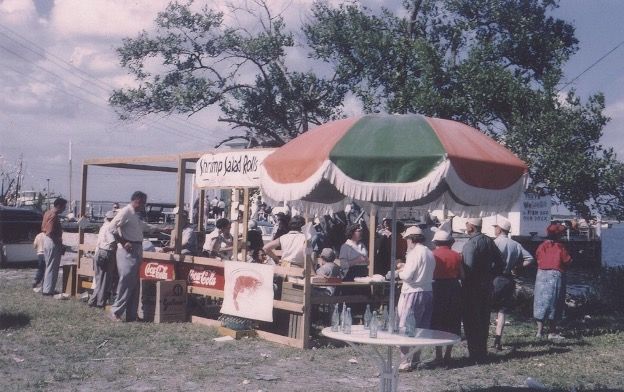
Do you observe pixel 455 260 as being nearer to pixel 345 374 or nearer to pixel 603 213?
pixel 345 374

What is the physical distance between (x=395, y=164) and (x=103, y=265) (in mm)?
8346

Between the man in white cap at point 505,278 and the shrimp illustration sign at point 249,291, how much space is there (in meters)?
3.13

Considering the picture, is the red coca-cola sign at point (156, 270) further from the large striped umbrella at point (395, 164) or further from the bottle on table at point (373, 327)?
the bottle on table at point (373, 327)

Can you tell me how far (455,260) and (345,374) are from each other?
1945 millimetres

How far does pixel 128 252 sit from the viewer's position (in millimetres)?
11422

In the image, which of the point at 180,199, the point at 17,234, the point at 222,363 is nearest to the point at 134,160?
the point at 180,199

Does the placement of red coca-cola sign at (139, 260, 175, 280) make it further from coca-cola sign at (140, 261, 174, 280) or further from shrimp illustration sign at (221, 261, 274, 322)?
shrimp illustration sign at (221, 261, 274, 322)

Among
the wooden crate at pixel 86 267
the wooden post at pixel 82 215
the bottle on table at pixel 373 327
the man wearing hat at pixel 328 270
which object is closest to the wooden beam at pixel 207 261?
the man wearing hat at pixel 328 270

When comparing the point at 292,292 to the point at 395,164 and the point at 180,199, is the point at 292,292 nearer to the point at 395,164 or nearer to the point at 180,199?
the point at 180,199

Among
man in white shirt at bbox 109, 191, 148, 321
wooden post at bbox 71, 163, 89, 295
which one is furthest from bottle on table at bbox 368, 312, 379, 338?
wooden post at bbox 71, 163, 89, 295

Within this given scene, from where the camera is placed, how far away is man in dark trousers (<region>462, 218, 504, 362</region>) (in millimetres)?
9164

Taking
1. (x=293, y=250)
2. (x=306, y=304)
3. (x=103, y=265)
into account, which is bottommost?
(x=306, y=304)

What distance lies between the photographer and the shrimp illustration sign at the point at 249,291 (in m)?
10.3

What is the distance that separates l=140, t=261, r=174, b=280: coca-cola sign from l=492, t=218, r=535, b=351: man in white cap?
5.36 meters
